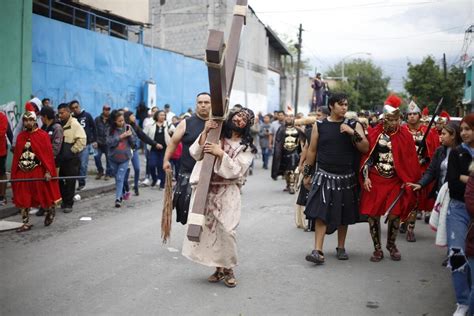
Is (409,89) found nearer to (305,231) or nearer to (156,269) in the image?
(305,231)

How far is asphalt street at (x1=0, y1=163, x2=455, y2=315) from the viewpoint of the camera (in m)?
4.98

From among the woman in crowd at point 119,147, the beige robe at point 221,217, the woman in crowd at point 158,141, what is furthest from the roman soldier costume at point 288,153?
the beige robe at point 221,217

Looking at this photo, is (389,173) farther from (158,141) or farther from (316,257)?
(158,141)

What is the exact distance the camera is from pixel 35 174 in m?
A: 8.22

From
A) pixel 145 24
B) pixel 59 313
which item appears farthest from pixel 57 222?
pixel 145 24

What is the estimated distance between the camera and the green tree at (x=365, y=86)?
71.1 meters

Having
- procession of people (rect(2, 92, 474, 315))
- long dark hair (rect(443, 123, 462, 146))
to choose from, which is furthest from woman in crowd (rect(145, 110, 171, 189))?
long dark hair (rect(443, 123, 462, 146))

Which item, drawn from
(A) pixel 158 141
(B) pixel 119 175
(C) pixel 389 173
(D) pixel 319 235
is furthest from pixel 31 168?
(A) pixel 158 141

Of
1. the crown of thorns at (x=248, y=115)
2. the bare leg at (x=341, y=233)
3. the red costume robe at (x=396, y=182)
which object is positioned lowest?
the bare leg at (x=341, y=233)

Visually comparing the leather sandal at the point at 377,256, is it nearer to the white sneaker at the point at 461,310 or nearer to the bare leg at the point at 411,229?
the bare leg at the point at 411,229

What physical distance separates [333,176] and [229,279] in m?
1.90

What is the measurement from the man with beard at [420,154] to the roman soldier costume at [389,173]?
3.94 ft

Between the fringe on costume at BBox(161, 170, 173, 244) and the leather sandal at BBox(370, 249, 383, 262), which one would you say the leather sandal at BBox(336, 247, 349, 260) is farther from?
the fringe on costume at BBox(161, 170, 173, 244)

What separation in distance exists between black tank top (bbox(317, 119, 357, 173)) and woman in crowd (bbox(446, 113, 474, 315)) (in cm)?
183
